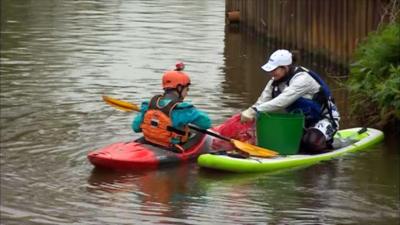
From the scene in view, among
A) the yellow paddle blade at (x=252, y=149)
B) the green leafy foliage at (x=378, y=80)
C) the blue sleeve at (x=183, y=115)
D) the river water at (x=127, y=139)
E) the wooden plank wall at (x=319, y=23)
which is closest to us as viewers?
the river water at (x=127, y=139)

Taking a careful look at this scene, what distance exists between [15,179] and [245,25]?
19.8m

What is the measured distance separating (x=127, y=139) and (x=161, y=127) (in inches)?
76.0

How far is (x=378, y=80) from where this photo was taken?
13.9 meters

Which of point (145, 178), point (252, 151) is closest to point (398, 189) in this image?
point (252, 151)

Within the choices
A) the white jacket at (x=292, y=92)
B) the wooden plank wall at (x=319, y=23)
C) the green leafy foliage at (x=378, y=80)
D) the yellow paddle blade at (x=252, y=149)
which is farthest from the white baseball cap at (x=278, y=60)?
the wooden plank wall at (x=319, y=23)

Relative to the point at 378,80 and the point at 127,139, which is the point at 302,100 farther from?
the point at 127,139

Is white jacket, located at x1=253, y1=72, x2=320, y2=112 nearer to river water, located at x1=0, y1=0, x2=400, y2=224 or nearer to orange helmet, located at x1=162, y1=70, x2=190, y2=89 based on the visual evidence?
river water, located at x1=0, y1=0, x2=400, y2=224

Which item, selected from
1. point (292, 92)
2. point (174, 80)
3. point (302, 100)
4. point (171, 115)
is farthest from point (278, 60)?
point (171, 115)

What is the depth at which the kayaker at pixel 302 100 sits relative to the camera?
12.5 metres

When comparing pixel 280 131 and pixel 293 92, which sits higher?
pixel 293 92

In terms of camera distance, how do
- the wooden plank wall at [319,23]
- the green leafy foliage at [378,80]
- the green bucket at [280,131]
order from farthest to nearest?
the wooden plank wall at [319,23] < the green leafy foliage at [378,80] < the green bucket at [280,131]

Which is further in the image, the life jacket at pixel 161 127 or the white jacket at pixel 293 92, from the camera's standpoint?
the white jacket at pixel 293 92

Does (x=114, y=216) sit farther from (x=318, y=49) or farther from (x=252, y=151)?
(x=318, y=49)

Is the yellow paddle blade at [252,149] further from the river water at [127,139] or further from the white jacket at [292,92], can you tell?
the white jacket at [292,92]
